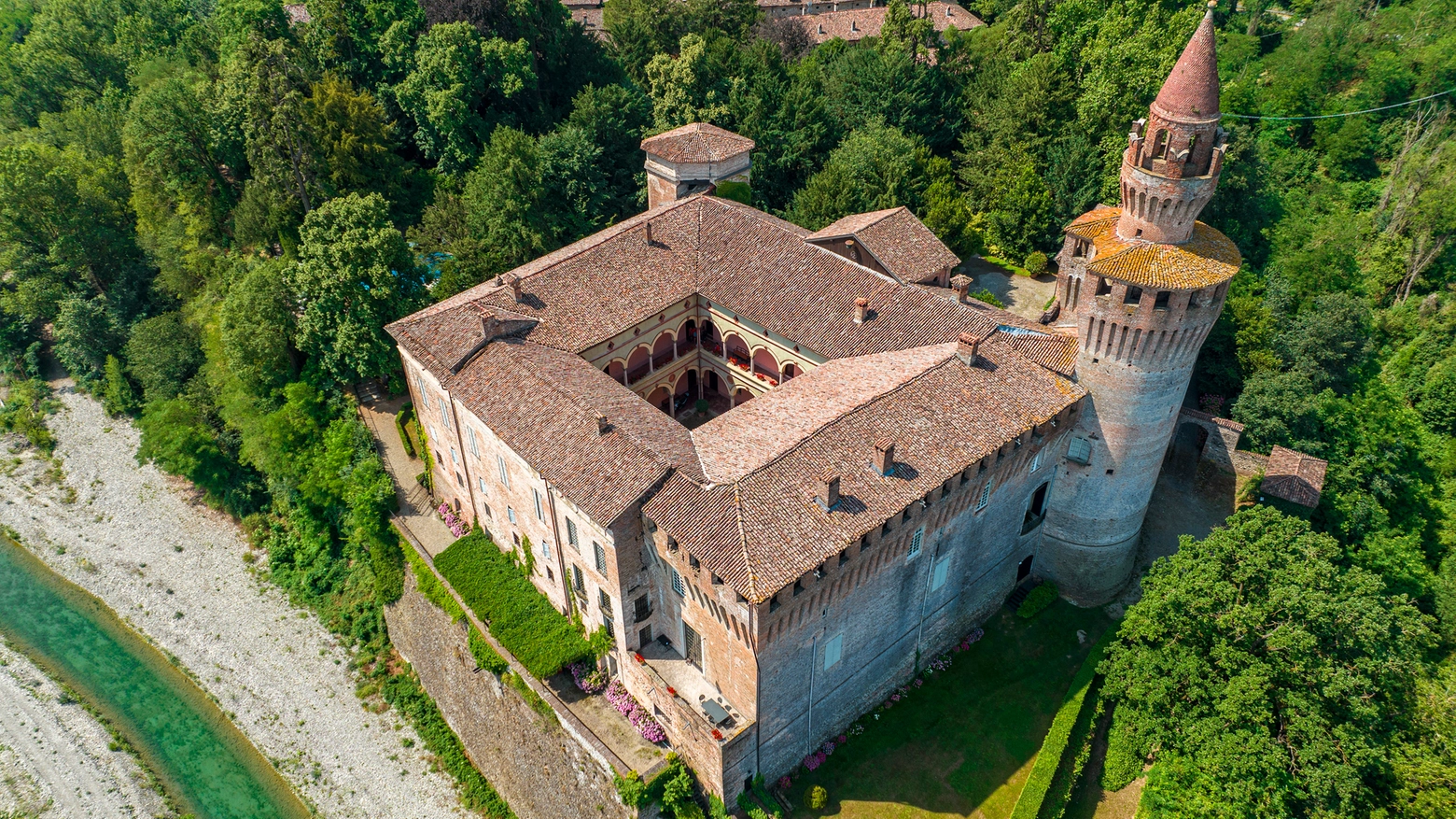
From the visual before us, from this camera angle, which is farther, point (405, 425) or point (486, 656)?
point (405, 425)

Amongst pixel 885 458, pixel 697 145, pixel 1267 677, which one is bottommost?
pixel 1267 677

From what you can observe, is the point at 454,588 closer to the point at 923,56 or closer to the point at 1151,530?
the point at 1151,530

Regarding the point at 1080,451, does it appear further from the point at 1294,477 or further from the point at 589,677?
the point at 589,677

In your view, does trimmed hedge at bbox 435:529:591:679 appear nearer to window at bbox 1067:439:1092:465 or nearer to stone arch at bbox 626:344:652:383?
stone arch at bbox 626:344:652:383

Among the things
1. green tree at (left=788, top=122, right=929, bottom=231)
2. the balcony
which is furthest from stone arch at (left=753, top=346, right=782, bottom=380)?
the balcony

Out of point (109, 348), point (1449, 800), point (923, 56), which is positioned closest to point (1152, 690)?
point (1449, 800)

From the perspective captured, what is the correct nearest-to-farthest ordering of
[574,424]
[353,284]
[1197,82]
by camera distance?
[1197,82], [574,424], [353,284]

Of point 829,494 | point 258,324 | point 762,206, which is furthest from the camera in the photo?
point 762,206

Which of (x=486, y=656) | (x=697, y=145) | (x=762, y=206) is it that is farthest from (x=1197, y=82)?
(x=486, y=656)
